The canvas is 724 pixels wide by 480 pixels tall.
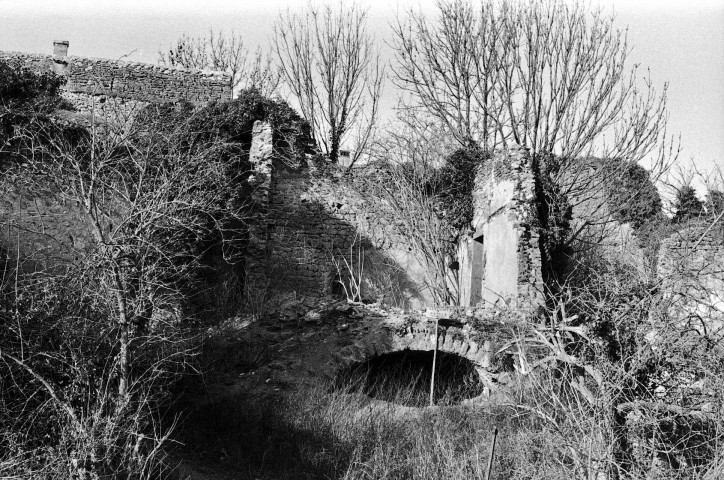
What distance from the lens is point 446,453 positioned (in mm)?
8539

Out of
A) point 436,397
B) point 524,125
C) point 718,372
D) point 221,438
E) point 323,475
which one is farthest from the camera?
point 524,125

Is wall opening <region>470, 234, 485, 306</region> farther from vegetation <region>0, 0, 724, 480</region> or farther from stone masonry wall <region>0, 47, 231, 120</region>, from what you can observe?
stone masonry wall <region>0, 47, 231, 120</region>

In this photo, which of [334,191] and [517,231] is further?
[334,191]

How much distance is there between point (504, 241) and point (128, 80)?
405 inches

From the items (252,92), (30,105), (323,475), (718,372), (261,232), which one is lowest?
(323,475)

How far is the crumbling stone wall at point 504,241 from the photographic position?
12375 mm

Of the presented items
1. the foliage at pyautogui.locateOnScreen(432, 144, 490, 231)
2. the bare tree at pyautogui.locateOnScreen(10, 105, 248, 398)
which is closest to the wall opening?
the foliage at pyautogui.locateOnScreen(432, 144, 490, 231)

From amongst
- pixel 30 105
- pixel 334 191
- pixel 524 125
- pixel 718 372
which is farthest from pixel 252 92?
pixel 718 372

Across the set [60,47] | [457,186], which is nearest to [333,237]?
[457,186]

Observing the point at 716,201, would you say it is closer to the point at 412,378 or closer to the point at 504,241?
the point at 504,241

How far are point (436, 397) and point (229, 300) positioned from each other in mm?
4174

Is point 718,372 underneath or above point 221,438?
above

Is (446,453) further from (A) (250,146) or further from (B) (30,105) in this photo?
(B) (30,105)

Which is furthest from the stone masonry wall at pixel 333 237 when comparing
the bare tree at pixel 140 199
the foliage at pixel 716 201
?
the foliage at pixel 716 201
